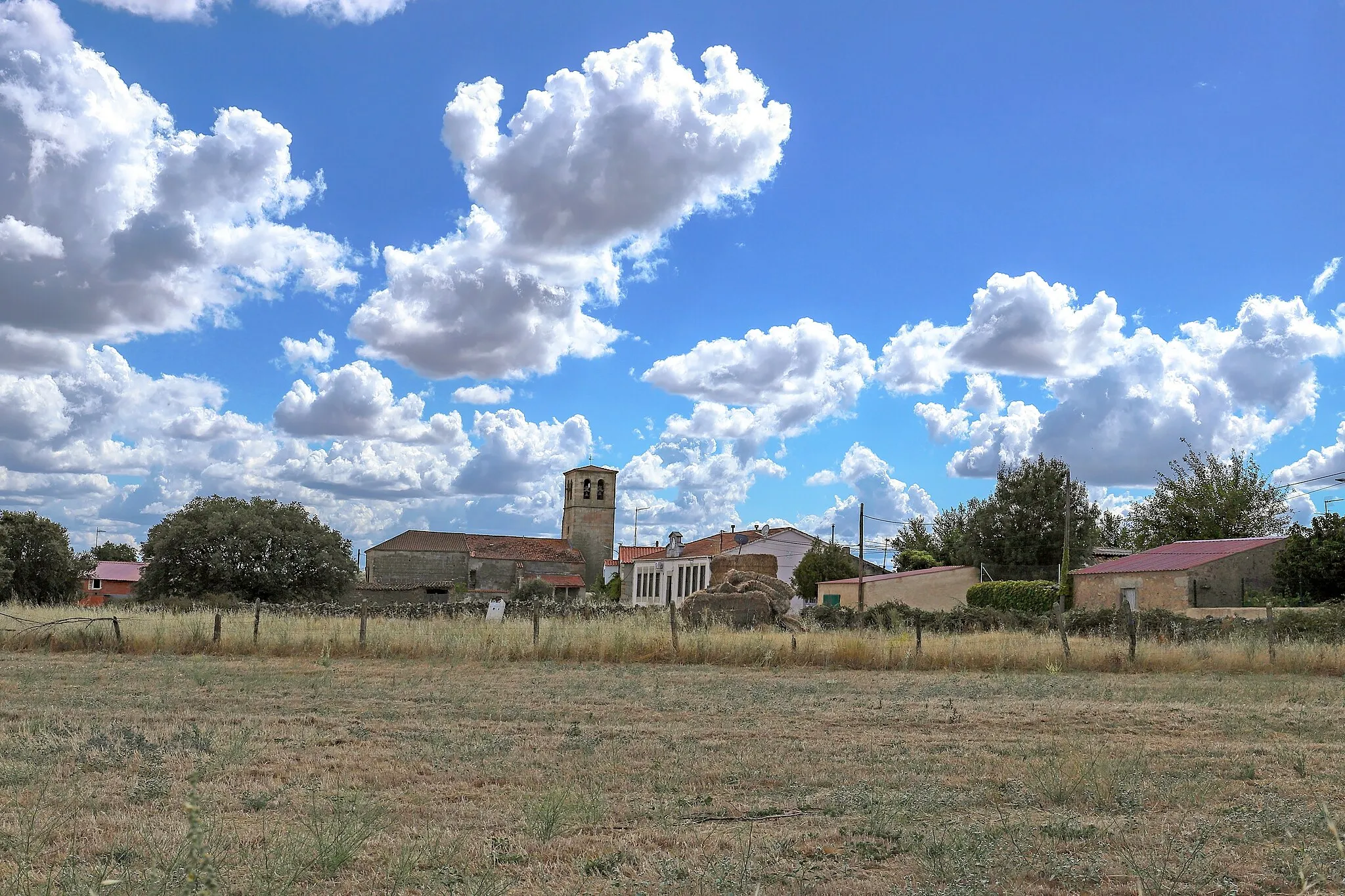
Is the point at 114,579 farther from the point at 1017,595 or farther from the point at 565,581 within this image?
the point at 1017,595

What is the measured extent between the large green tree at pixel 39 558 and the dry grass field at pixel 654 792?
4780cm

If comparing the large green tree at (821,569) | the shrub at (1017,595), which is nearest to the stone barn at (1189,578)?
the shrub at (1017,595)

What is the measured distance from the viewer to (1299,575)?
36.7m

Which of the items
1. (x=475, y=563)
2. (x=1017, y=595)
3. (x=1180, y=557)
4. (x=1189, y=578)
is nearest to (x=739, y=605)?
(x=1017, y=595)

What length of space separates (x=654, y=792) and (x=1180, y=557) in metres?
38.2

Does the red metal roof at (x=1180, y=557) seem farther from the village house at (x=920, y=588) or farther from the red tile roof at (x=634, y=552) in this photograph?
the red tile roof at (x=634, y=552)

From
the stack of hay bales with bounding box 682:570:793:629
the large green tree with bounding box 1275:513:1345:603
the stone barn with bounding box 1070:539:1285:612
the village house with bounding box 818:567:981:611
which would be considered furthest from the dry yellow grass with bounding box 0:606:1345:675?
the village house with bounding box 818:567:981:611

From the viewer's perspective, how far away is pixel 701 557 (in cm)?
6291

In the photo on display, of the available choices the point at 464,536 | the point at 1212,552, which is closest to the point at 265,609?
the point at 1212,552

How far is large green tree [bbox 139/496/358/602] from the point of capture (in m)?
52.3

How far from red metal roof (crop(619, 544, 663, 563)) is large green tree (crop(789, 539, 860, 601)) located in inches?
685

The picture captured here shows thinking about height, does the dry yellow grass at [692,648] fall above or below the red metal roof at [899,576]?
below

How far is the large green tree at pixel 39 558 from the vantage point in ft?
180

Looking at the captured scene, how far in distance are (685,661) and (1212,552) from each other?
28.9m
